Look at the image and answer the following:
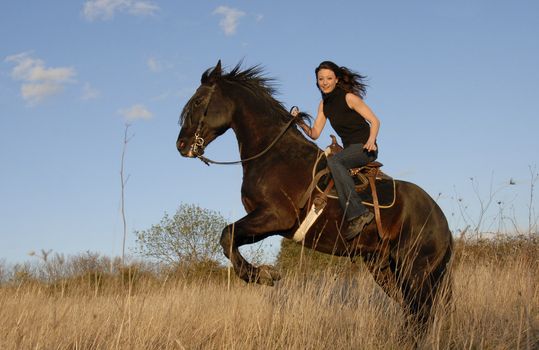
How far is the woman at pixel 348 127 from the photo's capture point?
6.24 m

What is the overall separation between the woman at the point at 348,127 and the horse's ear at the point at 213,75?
4.12ft

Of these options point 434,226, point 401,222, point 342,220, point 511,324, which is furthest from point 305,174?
point 511,324

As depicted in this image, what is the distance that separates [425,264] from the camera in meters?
6.62

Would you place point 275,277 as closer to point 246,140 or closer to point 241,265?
point 241,265

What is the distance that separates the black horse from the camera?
6.23m

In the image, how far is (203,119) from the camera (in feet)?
22.7

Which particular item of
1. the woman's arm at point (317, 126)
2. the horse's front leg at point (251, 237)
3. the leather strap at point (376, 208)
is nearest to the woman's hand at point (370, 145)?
the leather strap at point (376, 208)

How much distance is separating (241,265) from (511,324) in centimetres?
317

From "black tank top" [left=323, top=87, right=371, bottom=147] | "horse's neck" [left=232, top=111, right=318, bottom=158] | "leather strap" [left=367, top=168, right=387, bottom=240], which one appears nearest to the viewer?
"leather strap" [left=367, top=168, right=387, bottom=240]

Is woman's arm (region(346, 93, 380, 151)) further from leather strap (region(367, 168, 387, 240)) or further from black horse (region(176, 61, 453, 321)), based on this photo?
black horse (region(176, 61, 453, 321))

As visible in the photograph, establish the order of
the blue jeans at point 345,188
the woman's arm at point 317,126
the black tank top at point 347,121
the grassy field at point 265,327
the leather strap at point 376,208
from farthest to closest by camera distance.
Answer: the woman's arm at point 317,126
the black tank top at point 347,121
the leather strap at point 376,208
the blue jeans at point 345,188
the grassy field at point 265,327

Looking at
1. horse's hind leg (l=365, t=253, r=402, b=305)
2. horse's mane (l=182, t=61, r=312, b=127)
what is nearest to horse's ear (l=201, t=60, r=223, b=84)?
horse's mane (l=182, t=61, r=312, b=127)

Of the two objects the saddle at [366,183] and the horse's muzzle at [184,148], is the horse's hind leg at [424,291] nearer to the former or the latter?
the saddle at [366,183]

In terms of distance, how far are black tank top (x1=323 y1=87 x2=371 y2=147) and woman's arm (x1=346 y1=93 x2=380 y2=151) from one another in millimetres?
84
